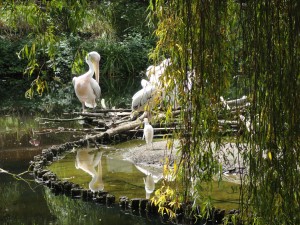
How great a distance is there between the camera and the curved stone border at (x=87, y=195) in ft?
19.0

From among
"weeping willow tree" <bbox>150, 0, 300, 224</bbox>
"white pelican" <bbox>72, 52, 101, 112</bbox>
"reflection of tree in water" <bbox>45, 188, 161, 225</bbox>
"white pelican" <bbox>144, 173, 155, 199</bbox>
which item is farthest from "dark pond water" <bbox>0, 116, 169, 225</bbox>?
"weeping willow tree" <bbox>150, 0, 300, 224</bbox>

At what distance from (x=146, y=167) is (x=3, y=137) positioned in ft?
11.3

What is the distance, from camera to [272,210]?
2785 millimetres

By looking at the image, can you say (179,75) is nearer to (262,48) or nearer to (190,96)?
A: (190,96)

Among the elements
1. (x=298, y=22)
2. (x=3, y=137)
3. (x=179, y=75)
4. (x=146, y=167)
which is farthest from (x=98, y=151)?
(x=298, y=22)

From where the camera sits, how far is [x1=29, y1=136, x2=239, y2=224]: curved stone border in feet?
19.0

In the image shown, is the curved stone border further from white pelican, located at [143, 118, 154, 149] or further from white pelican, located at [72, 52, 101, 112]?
white pelican, located at [72, 52, 101, 112]

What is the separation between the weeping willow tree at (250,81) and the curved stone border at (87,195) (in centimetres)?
209

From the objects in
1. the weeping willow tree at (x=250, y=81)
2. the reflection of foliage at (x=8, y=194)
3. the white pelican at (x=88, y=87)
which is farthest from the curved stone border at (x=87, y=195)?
the weeping willow tree at (x=250, y=81)

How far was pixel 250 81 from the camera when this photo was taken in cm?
274

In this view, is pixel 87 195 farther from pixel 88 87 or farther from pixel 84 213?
pixel 88 87

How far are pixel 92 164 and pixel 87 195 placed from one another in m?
1.54

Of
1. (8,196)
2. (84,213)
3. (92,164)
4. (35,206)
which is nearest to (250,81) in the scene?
(84,213)

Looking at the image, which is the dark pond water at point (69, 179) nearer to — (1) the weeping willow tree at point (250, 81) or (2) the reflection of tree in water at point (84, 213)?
(2) the reflection of tree in water at point (84, 213)
